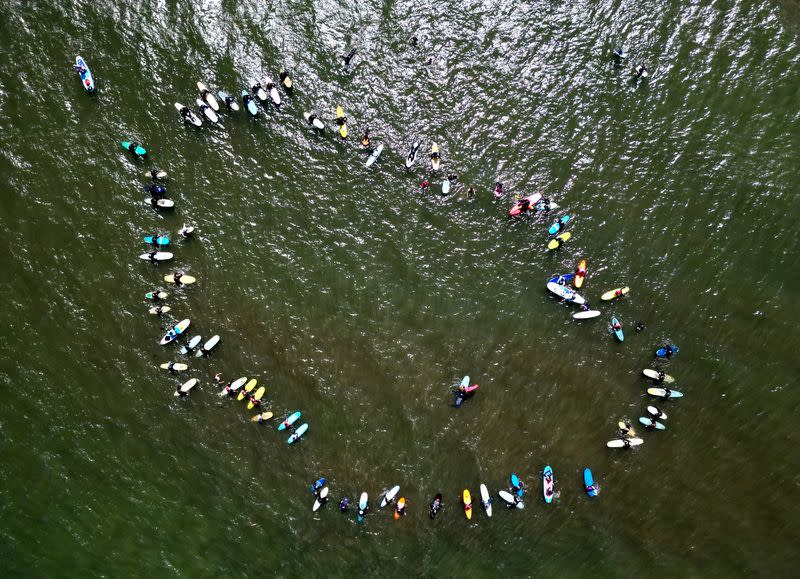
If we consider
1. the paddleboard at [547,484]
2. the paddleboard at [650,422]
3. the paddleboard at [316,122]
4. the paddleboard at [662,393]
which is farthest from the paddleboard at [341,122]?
the paddleboard at [650,422]

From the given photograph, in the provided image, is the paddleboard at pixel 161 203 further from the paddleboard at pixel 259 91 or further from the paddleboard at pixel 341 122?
the paddleboard at pixel 341 122

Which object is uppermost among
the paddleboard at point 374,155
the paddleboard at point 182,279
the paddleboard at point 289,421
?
the paddleboard at point 374,155

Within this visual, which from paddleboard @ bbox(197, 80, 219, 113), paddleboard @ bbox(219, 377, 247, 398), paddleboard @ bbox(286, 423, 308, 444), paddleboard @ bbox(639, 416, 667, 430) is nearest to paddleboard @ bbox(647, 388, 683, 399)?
paddleboard @ bbox(639, 416, 667, 430)

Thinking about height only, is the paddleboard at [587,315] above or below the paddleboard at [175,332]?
above

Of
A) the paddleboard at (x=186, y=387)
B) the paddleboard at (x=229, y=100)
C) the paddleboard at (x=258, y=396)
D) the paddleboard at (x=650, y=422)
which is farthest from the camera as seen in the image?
the paddleboard at (x=229, y=100)

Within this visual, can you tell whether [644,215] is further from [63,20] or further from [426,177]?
[63,20]

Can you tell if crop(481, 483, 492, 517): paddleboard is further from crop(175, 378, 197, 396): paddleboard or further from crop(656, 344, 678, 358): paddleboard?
crop(175, 378, 197, 396): paddleboard

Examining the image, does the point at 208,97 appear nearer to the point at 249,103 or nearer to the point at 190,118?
the point at 190,118

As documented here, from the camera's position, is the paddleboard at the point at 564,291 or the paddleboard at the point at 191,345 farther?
the paddleboard at the point at 564,291
